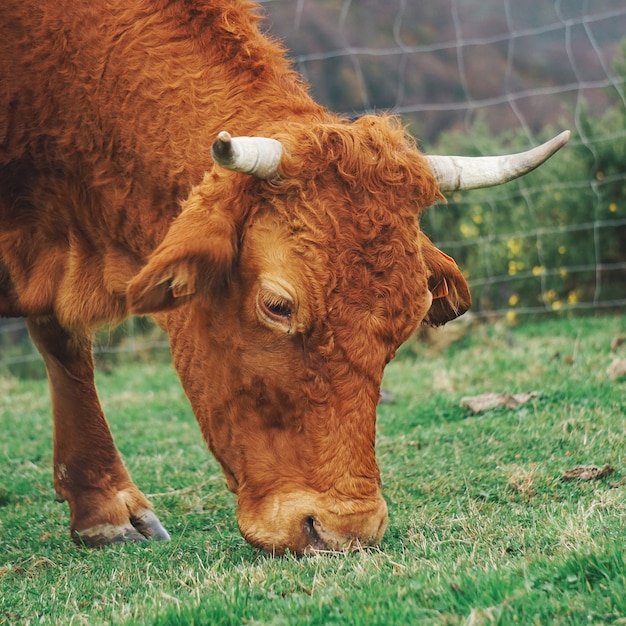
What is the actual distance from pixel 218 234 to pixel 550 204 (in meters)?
8.12

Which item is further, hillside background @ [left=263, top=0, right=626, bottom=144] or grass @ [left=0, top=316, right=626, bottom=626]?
hillside background @ [left=263, top=0, right=626, bottom=144]

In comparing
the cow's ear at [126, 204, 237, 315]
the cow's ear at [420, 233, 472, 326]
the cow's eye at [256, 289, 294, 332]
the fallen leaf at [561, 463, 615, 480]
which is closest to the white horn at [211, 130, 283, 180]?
the cow's ear at [126, 204, 237, 315]

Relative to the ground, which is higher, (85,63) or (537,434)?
(85,63)

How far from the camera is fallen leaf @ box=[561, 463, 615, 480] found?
473 centimetres

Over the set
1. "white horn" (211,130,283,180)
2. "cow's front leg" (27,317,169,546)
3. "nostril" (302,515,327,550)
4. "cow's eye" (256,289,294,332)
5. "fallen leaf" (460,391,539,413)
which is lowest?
"fallen leaf" (460,391,539,413)

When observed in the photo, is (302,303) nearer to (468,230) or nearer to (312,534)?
(312,534)

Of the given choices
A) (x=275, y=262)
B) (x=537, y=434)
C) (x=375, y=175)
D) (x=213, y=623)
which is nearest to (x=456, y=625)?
(x=213, y=623)

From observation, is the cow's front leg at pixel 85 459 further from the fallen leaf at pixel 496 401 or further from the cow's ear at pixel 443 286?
the fallen leaf at pixel 496 401

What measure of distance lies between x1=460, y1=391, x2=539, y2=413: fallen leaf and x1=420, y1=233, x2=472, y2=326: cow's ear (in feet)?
6.27

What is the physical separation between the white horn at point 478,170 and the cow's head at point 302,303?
25cm

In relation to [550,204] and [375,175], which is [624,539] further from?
[550,204]

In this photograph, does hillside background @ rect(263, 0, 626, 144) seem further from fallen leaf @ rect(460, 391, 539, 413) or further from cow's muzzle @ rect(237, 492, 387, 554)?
cow's muzzle @ rect(237, 492, 387, 554)

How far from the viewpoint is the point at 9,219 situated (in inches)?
191

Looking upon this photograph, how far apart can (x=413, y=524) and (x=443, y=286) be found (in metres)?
1.02
